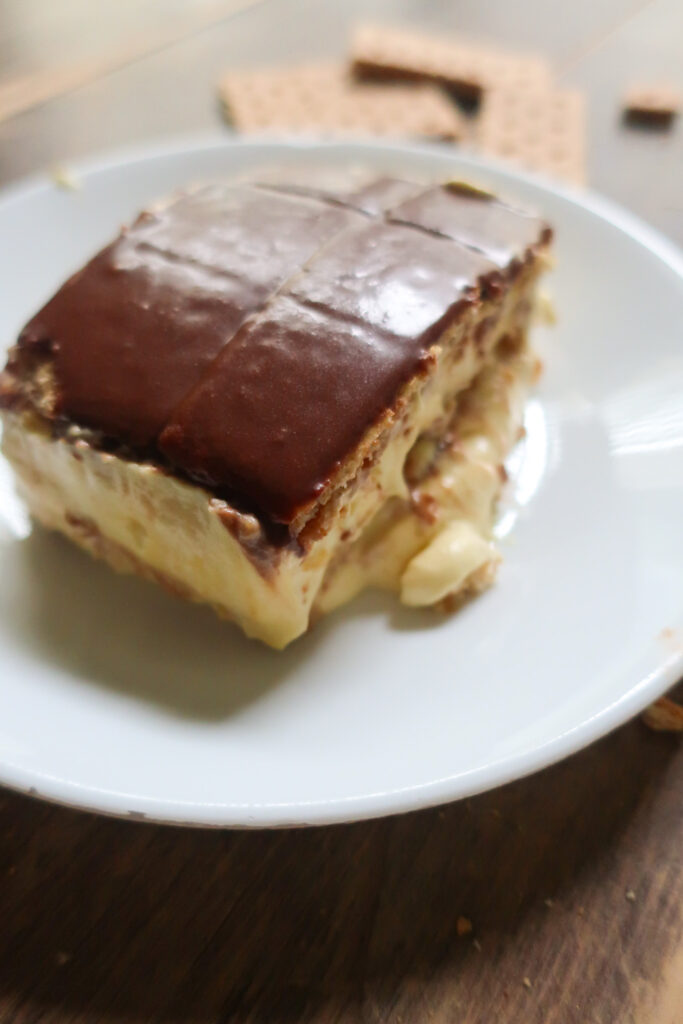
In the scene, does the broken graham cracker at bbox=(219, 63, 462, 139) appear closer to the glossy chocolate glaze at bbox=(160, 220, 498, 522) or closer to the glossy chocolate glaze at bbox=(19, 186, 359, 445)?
the glossy chocolate glaze at bbox=(19, 186, 359, 445)

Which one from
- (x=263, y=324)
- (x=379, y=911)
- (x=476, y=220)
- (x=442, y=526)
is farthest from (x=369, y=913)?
(x=476, y=220)

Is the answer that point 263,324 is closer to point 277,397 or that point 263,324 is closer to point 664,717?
point 277,397

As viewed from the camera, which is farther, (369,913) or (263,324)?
(263,324)

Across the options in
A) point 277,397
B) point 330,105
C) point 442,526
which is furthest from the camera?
point 330,105

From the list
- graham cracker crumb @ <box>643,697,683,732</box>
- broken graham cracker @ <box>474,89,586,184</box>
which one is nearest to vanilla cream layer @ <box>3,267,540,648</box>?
graham cracker crumb @ <box>643,697,683,732</box>

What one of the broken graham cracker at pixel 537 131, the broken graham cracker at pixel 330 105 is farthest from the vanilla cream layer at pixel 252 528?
the broken graham cracker at pixel 330 105

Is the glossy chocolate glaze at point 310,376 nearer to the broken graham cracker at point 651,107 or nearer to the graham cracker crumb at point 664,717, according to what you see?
the graham cracker crumb at point 664,717
